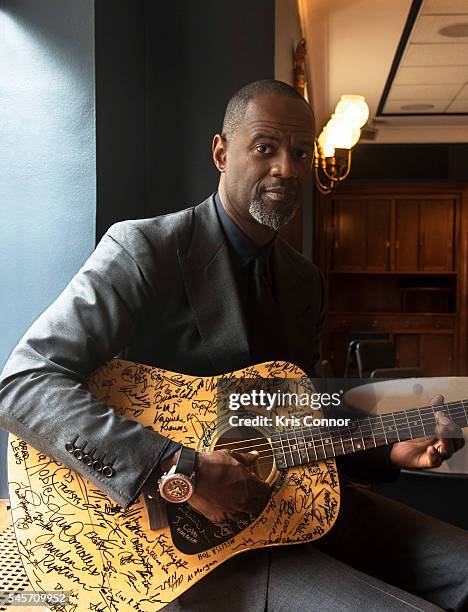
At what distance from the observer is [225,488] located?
2.96ft

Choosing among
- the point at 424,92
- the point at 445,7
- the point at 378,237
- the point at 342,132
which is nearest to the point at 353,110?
the point at 342,132

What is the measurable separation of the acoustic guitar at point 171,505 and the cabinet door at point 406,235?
19.9ft

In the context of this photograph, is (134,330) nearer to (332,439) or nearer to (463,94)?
(332,439)

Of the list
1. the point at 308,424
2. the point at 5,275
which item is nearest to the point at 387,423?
the point at 308,424

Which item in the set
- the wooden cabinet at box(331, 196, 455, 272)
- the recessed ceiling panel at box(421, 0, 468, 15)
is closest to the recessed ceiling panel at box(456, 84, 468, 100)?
the wooden cabinet at box(331, 196, 455, 272)

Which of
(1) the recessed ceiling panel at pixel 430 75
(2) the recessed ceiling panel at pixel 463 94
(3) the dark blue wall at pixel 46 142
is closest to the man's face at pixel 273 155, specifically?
(3) the dark blue wall at pixel 46 142

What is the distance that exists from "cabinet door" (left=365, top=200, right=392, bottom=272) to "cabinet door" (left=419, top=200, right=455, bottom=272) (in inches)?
13.3

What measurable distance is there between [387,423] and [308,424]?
108mm

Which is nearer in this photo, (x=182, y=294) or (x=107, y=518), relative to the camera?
(x=107, y=518)

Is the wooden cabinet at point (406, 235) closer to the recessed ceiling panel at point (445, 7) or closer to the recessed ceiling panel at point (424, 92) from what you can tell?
the recessed ceiling panel at point (424, 92)

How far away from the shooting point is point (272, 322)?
3.59 ft

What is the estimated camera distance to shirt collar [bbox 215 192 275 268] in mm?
1092

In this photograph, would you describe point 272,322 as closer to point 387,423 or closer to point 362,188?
point 387,423

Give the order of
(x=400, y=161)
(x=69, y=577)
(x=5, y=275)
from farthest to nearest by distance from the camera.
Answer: (x=400, y=161) < (x=5, y=275) < (x=69, y=577)
